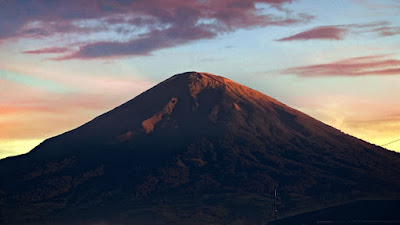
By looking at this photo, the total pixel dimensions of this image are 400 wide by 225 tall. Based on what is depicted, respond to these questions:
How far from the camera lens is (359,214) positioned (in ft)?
528

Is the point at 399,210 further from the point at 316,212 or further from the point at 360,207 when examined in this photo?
the point at 316,212

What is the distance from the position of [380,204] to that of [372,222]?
1136 centimetres

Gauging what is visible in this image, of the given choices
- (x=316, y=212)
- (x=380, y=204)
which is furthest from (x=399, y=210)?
(x=316, y=212)

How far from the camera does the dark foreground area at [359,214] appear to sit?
516 ft

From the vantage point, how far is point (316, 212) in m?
172

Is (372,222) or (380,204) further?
(380,204)

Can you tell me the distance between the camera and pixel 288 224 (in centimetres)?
17425

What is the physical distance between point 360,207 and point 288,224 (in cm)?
1915

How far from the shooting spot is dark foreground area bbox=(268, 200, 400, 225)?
15712 cm

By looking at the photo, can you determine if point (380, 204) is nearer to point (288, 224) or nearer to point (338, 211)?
point (338, 211)

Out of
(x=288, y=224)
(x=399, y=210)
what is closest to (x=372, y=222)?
(x=399, y=210)

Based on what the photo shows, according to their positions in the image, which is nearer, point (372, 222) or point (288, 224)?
point (372, 222)

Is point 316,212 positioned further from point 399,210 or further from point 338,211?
point 399,210

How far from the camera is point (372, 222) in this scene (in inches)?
6132
